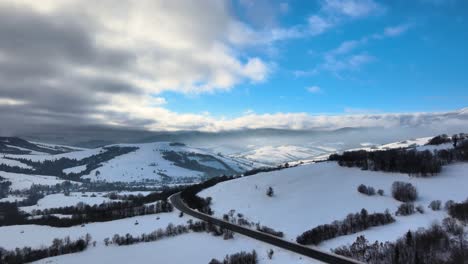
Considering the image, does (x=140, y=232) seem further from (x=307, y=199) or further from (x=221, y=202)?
(x=307, y=199)

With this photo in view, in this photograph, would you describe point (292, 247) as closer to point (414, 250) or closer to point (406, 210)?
point (414, 250)

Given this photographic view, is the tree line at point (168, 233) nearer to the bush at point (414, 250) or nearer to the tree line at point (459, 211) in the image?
the bush at point (414, 250)

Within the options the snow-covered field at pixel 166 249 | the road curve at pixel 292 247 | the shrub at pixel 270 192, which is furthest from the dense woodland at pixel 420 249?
the shrub at pixel 270 192

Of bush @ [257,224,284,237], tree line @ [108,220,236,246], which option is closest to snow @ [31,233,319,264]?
tree line @ [108,220,236,246]

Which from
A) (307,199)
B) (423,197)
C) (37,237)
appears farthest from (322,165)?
(37,237)

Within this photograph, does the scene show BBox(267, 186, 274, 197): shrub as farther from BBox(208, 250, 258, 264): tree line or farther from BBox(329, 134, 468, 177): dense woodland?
BBox(208, 250, 258, 264): tree line

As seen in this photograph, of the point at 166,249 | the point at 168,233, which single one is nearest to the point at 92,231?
the point at 168,233
